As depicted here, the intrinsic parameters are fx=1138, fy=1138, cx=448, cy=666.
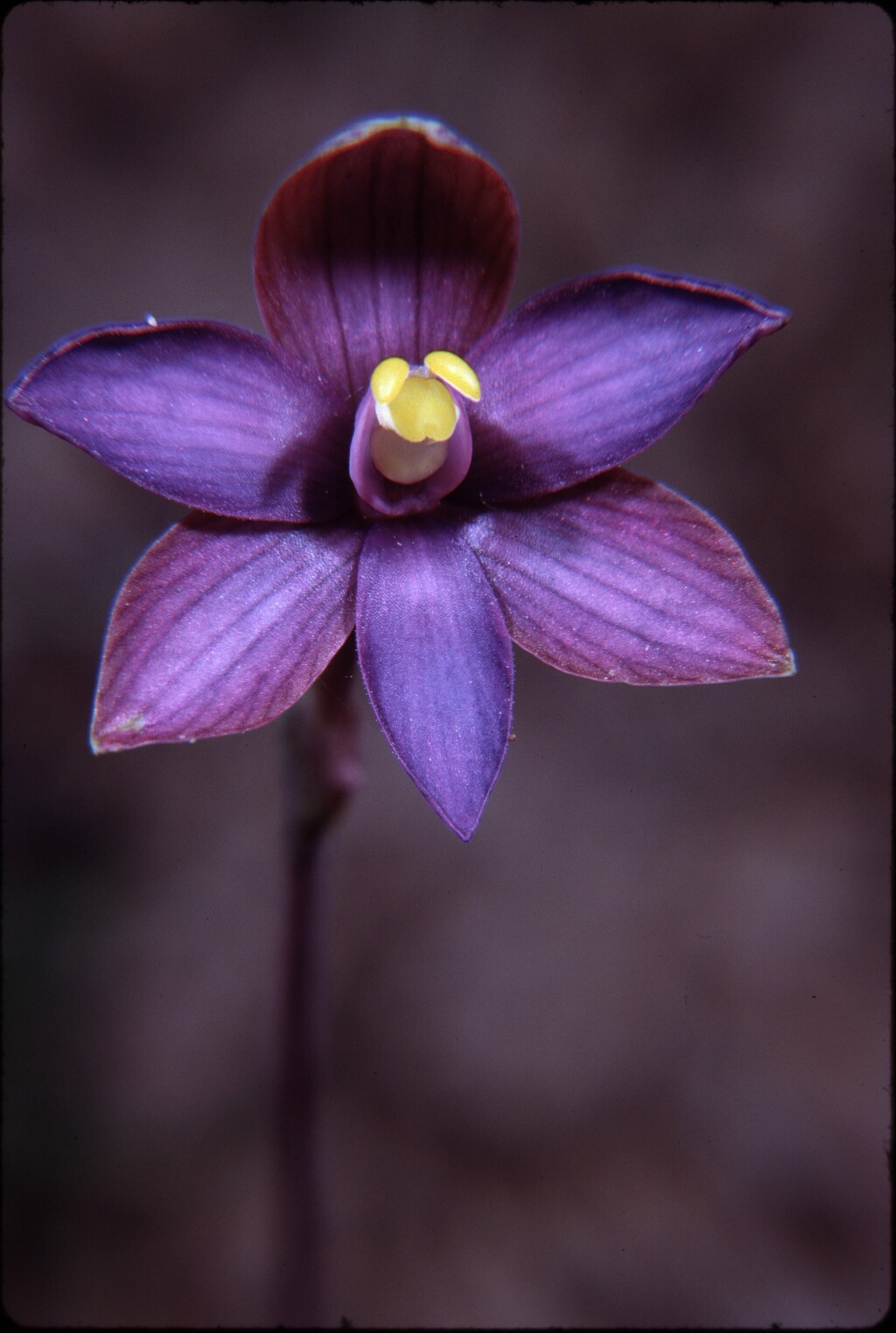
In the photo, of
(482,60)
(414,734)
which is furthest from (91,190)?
(414,734)

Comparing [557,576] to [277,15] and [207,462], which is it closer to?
[207,462]

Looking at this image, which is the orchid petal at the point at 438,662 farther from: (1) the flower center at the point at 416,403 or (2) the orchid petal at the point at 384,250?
(2) the orchid petal at the point at 384,250

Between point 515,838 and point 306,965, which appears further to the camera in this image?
point 515,838

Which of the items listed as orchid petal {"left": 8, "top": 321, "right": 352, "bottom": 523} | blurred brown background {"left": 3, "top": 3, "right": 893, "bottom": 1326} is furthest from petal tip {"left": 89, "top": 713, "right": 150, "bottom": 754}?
blurred brown background {"left": 3, "top": 3, "right": 893, "bottom": 1326}

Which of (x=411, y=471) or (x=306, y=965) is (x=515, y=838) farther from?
(x=411, y=471)

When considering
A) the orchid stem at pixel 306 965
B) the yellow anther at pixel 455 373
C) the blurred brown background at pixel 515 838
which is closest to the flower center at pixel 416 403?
the yellow anther at pixel 455 373

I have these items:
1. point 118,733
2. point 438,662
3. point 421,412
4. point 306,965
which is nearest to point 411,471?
point 421,412

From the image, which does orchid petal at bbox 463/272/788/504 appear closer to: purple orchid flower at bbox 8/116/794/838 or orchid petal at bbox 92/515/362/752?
purple orchid flower at bbox 8/116/794/838
